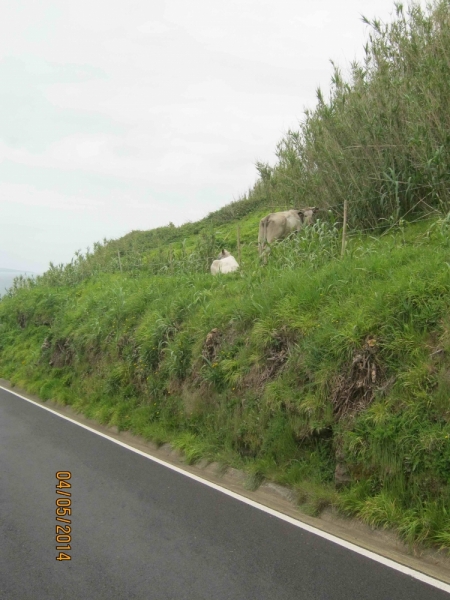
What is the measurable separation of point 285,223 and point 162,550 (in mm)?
9017

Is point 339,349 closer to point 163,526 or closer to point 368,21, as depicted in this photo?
point 163,526

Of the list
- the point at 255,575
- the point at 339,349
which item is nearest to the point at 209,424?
the point at 339,349

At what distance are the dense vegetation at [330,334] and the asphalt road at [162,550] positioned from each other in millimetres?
714

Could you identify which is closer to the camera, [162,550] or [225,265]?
[162,550]

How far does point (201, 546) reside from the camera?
4.98 meters

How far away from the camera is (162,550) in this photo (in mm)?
4918

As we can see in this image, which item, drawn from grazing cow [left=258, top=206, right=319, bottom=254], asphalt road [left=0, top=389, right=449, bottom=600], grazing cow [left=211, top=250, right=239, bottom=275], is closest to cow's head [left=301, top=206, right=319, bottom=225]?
grazing cow [left=258, top=206, right=319, bottom=254]

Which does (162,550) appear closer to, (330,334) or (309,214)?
(330,334)

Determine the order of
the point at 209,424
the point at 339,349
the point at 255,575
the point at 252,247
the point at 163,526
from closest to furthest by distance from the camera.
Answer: the point at 255,575, the point at 163,526, the point at 339,349, the point at 209,424, the point at 252,247

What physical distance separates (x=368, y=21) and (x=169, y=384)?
8.53 meters

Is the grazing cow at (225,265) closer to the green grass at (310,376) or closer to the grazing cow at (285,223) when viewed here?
the green grass at (310,376)

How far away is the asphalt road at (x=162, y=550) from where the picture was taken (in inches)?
166
